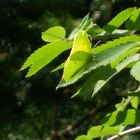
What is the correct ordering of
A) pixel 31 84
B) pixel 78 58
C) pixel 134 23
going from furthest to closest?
pixel 31 84, pixel 134 23, pixel 78 58

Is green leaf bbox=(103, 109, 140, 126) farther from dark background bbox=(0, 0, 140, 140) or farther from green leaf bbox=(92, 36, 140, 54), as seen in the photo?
dark background bbox=(0, 0, 140, 140)

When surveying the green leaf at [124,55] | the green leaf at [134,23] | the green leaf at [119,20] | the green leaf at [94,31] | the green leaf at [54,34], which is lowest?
the green leaf at [134,23]

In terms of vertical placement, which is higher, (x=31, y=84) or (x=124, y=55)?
(x=124, y=55)

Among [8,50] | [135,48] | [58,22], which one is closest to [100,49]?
[135,48]

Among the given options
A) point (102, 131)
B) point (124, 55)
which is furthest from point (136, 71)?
point (102, 131)

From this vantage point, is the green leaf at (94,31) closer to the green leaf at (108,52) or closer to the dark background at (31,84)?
the green leaf at (108,52)

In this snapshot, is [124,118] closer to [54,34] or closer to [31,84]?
[54,34]

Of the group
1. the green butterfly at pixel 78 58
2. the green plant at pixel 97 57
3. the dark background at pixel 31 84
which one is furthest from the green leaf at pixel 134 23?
the dark background at pixel 31 84
